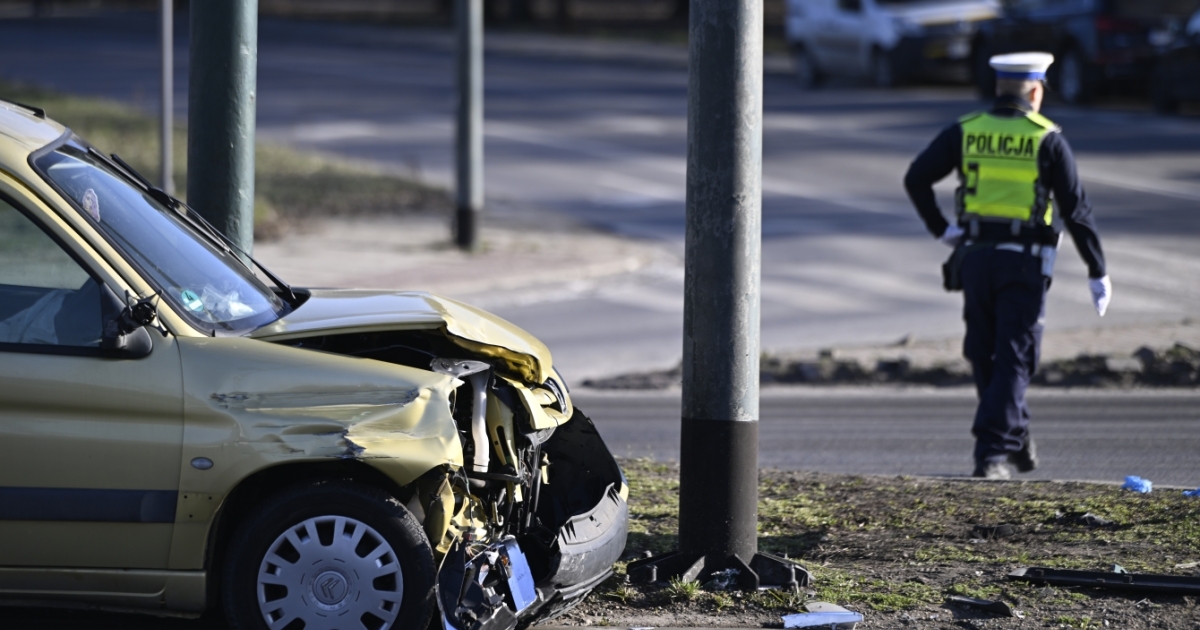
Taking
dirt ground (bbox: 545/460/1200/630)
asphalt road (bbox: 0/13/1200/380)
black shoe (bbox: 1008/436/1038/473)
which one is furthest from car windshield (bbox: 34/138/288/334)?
asphalt road (bbox: 0/13/1200/380)

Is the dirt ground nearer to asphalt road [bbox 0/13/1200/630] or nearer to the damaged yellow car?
the damaged yellow car

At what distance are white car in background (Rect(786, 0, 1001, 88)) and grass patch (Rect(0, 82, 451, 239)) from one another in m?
10.8

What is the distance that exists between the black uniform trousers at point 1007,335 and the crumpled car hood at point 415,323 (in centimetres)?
276

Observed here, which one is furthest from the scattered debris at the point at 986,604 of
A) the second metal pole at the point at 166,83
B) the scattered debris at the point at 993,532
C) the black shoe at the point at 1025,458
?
the second metal pole at the point at 166,83

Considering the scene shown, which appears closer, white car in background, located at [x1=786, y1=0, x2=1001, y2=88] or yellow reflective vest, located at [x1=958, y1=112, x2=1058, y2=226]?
yellow reflective vest, located at [x1=958, y1=112, x2=1058, y2=226]

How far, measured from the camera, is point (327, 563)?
4273mm

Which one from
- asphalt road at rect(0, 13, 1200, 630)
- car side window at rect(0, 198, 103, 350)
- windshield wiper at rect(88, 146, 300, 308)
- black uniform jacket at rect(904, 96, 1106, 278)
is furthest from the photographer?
asphalt road at rect(0, 13, 1200, 630)

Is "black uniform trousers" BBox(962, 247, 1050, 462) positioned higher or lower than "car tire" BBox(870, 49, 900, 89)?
lower

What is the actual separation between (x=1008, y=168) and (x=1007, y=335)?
0.80 m

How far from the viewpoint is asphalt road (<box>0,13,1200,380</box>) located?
12141 millimetres

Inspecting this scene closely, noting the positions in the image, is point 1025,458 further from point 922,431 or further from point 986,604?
point 986,604

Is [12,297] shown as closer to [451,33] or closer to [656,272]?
[656,272]

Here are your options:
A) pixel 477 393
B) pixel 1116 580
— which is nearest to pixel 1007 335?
pixel 1116 580

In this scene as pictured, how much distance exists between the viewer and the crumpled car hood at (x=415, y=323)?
4.57 m
